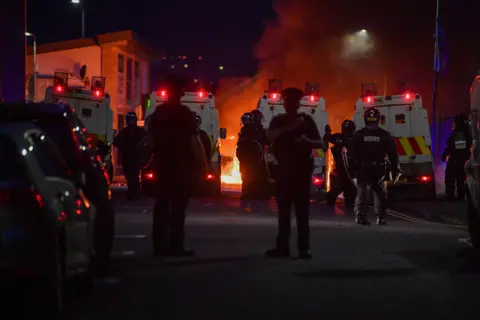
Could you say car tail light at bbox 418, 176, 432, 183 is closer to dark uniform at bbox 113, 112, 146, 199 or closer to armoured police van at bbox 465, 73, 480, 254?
dark uniform at bbox 113, 112, 146, 199

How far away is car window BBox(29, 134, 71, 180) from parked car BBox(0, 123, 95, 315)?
0.06ft

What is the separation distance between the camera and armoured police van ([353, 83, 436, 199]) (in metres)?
19.4

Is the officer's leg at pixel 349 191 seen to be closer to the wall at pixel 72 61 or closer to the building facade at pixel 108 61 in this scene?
the building facade at pixel 108 61

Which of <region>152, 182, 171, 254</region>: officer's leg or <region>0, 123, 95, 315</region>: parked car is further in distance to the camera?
<region>152, 182, 171, 254</region>: officer's leg

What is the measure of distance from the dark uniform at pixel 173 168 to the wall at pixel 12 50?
24.1 ft

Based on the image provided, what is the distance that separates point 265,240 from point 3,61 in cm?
716

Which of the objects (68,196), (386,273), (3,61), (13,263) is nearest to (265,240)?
(386,273)

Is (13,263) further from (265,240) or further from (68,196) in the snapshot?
(265,240)

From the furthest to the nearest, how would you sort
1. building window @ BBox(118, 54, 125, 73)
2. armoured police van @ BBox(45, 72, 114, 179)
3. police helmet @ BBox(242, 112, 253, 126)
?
1. building window @ BBox(118, 54, 125, 73)
2. armoured police van @ BBox(45, 72, 114, 179)
3. police helmet @ BBox(242, 112, 253, 126)

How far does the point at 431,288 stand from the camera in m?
7.96

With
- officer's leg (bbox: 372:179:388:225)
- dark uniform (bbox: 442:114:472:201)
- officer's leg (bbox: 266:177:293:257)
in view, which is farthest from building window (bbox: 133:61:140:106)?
officer's leg (bbox: 266:177:293:257)

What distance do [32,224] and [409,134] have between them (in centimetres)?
1487

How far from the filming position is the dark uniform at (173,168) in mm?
9641

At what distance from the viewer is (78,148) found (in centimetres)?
834
